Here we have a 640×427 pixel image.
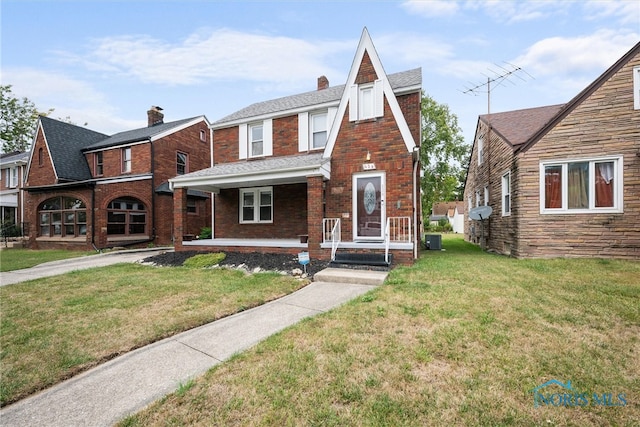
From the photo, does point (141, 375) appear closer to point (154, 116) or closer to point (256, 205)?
point (256, 205)

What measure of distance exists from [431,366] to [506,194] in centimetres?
1094

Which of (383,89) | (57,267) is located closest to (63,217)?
(57,267)

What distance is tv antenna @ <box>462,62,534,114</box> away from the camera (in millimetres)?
11547

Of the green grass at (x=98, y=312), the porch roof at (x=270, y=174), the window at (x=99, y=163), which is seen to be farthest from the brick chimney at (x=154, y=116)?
the green grass at (x=98, y=312)

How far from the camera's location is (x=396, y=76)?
11.7 metres

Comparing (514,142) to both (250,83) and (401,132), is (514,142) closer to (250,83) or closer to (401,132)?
(401,132)

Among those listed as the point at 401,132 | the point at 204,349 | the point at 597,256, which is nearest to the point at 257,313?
the point at 204,349

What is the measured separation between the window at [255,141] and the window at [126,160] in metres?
9.90

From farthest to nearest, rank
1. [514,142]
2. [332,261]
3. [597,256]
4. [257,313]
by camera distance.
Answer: [514,142], [597,256], [332,261], [257,313]

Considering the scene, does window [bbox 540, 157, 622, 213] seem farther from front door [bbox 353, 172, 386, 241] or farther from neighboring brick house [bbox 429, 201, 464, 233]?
neighboring brick house [bbox 429, 201, 464, 233]

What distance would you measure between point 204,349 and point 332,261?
189 inches

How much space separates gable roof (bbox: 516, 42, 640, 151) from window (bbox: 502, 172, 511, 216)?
187cm

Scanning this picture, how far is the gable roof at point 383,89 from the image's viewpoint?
28.2 ft

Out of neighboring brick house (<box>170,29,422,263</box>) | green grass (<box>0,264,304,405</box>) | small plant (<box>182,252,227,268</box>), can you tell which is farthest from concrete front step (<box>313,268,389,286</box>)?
small plant (<box>182,252,227,268</box>)
